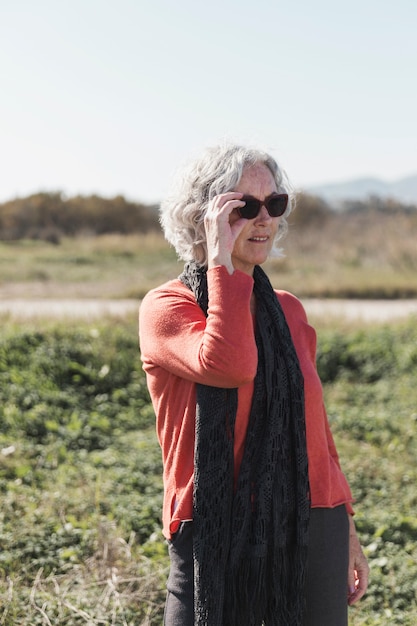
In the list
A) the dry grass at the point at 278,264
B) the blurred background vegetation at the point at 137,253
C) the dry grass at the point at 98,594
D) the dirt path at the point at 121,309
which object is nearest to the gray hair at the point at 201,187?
the dry grass at the point at 98,594

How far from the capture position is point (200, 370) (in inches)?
77.0

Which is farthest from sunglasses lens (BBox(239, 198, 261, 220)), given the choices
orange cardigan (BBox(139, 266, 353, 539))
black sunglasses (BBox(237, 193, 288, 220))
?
orange cardigan (BBox(139, 266, 353, 539))

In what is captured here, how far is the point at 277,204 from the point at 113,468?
3629 mm

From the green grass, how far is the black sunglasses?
1845 mm

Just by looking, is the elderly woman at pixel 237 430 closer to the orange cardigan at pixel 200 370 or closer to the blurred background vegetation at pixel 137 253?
the orange cardigan at pixel 200 370

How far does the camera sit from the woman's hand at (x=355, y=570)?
91.1 inches

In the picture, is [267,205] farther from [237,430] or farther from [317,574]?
[317,574]

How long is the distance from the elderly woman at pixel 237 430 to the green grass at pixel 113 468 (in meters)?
1.22

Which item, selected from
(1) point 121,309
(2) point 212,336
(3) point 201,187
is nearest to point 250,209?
(3) point 201,187

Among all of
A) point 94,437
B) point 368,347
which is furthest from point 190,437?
point 368,347

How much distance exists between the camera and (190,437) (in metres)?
2.07

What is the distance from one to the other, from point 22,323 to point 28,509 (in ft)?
14.7

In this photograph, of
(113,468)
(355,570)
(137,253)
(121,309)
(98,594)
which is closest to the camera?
(355,570)

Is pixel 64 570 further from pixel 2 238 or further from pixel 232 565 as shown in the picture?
pixel 2 238
